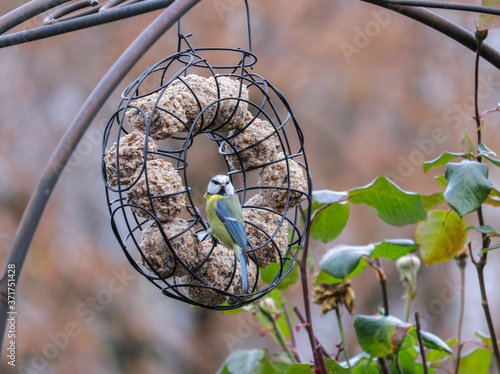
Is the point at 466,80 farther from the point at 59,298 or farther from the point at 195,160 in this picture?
the point at 59,298

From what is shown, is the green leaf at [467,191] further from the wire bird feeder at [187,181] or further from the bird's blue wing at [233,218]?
the bird's blue wing at [233,218]

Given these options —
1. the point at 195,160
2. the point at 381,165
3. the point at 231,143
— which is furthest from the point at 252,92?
the point at 231,143

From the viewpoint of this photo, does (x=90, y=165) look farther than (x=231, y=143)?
Yes

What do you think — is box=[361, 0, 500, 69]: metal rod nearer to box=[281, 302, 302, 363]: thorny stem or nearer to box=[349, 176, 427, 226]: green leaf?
box=[349, 176, 427, 226]: green leaf

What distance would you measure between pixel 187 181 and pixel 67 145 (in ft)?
1.25

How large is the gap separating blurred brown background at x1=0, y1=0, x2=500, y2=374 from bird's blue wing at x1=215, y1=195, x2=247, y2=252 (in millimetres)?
2091

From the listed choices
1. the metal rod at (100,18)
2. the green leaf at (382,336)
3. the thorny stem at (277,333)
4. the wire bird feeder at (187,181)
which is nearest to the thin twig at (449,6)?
the wire bird feeder at (187,181)

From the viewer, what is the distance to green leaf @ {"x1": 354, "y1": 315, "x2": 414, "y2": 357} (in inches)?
41.7

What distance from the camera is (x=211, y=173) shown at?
3182mm

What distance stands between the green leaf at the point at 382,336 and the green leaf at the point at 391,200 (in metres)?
0.23

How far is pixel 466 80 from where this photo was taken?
343 centimetres

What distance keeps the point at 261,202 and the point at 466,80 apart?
280cm

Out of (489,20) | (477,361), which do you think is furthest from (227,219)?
(477,361)

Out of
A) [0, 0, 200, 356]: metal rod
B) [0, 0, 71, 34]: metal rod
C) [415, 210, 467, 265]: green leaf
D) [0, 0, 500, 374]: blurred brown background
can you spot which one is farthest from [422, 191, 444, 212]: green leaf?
[0, 0, 500, 374]: blurred brown background
